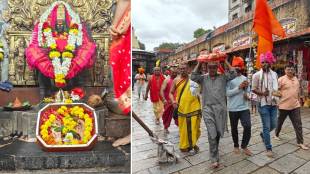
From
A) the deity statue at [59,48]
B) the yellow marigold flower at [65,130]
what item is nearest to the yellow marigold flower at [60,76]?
the deity statue at [59,48]

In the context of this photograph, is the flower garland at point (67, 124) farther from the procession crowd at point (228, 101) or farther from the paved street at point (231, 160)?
the procession crowd at point (228, 101)

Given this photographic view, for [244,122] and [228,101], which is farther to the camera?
[228,101]

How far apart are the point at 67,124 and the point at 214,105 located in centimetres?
192

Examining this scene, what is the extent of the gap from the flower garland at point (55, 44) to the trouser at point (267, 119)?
9.30 feet

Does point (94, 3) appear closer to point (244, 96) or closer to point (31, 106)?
point (31, 106)

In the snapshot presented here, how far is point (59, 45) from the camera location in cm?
366

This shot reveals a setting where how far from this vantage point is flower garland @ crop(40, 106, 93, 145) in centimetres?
346

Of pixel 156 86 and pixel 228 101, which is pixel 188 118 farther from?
pixel 156 86

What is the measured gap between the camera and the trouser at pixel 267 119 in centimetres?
466

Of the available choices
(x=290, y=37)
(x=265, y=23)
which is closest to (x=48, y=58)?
(x=265, y=23)

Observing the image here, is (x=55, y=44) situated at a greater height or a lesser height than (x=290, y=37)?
lesser

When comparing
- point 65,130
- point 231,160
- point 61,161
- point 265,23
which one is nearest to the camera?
point 65,130

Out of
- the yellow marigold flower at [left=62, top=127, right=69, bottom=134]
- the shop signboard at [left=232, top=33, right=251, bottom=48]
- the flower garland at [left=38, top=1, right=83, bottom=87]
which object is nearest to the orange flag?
the flower garland at [left=38, top=1, right=83, bottom=87]

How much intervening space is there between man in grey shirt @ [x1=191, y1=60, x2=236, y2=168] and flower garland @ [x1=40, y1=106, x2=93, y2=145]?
5.23 ft
